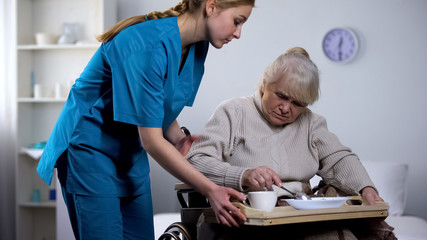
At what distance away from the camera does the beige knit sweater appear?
5.37 ft

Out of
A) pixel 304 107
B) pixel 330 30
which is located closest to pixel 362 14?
pixel 330 30

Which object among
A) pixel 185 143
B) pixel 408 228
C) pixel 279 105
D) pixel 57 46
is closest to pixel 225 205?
pixel 185 143

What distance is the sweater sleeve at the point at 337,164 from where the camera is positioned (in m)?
1.63

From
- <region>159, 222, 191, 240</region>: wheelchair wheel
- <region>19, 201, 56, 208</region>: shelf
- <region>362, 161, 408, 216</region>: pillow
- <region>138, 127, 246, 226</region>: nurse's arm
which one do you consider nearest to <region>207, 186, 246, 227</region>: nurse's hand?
<region>138, 127, 246, 226</region>: nurse's arm

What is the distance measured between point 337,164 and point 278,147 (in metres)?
0.21

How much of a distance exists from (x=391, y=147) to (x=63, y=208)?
7.67 ft

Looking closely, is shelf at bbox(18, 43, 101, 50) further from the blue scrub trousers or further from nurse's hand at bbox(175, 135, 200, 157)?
the blue scrub trousers

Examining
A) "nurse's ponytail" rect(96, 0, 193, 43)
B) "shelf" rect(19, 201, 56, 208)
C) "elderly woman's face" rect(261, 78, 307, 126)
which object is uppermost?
"nurse's ponytail" rect(96, 0, 193, 43)

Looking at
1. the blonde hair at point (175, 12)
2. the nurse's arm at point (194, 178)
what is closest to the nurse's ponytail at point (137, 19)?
the blonde hair at point (175, 12)

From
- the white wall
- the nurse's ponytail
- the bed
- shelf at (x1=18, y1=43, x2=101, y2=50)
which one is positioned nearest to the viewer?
the nurse's ponytail

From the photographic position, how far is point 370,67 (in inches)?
135

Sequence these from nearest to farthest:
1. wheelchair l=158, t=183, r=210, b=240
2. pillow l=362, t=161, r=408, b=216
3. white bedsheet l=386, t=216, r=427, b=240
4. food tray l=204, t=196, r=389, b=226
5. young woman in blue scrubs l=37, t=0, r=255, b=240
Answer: food tray l=204, t=196, r=389, b=226
young woman in blue scrubs l=37, t=0, r=255, b=240
wheelchair l=158, t=183, r=210, b=240
white bedsheet l=386, t=216, r=427, b=240
pillow l=362, t=161, r=408, b=216

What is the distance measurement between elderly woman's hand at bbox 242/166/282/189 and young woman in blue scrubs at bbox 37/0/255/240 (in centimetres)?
17

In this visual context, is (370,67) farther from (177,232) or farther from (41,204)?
(41,204)
